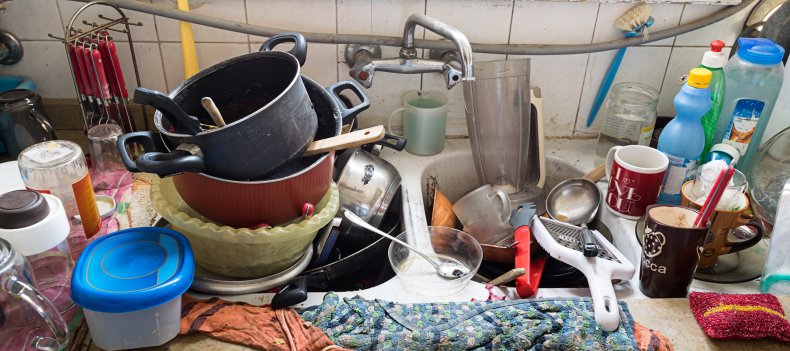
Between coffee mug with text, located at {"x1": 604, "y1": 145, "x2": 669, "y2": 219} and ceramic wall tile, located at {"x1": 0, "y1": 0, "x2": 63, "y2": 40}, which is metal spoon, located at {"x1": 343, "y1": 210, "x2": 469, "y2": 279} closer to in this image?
coffee mug with text, located at {"x1": 604, "y1": 145, "x2": 669, "y2": 219}

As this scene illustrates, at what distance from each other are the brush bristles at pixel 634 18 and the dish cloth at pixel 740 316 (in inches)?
24.4

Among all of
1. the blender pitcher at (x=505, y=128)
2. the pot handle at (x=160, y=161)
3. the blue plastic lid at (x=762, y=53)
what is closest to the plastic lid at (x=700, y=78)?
the blue plastic lid at (x=762, y=53)

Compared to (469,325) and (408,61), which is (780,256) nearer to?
(469,325)

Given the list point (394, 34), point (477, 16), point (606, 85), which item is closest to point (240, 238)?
point (394, 34)

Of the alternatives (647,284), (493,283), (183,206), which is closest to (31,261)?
(183,206)

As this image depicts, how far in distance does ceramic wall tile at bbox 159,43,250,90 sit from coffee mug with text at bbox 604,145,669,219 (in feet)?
2.62

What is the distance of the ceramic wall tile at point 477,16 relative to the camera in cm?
124

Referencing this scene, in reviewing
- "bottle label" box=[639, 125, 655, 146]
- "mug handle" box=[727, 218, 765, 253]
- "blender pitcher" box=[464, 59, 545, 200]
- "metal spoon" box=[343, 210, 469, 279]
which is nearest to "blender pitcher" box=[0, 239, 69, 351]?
"metal spoon" box=[343, 210, 469, 279]

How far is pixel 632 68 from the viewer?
53.4 inches

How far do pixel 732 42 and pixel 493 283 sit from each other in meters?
0.87

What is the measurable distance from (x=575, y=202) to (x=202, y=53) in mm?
851

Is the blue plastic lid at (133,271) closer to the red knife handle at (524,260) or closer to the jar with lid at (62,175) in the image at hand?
the jar with lid at (62,175)

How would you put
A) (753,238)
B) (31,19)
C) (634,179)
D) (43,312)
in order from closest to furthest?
(43,312), (753,238), (634,179), (31,19)

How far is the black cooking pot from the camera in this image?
75 cm
